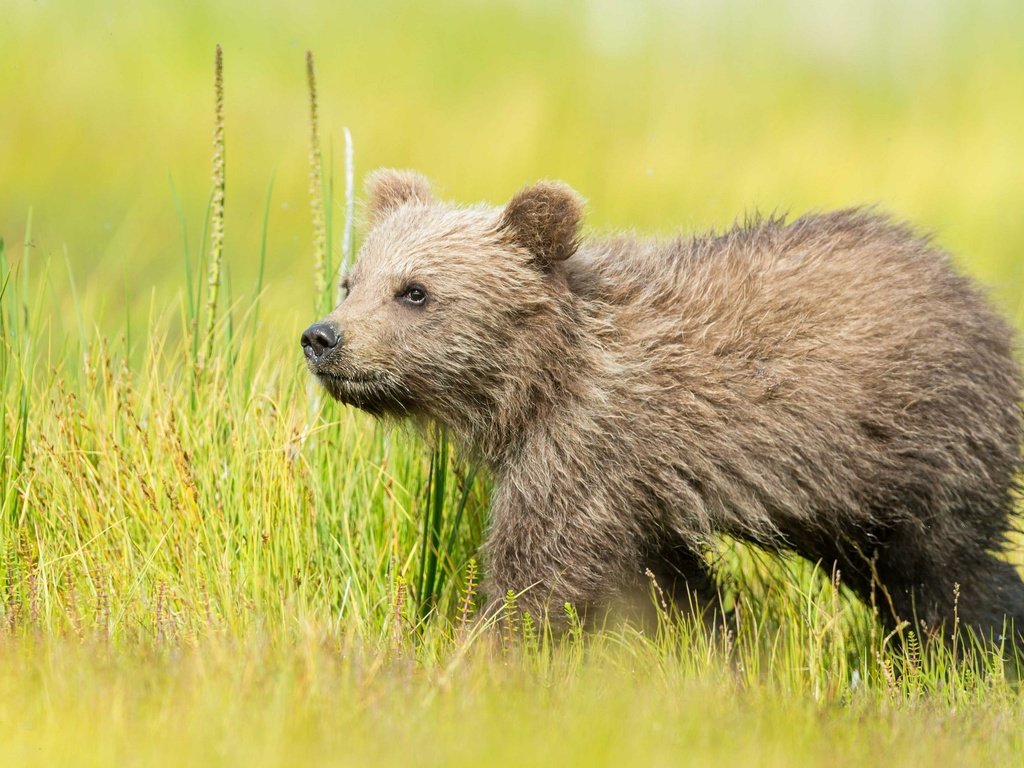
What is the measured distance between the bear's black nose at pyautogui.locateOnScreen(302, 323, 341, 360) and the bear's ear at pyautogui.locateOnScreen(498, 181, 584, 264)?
923 mm

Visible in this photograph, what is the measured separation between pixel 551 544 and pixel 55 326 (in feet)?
15.3

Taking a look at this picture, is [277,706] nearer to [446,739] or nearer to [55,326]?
[446,739]

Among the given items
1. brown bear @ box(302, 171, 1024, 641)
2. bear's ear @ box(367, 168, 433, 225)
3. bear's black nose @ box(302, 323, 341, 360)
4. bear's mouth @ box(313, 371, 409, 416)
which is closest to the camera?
bear's black nose @ box(302, 323, 341, 360)

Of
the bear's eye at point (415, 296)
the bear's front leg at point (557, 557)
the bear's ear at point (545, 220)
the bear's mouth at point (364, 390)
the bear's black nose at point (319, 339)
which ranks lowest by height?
the bear's front leg at point (557, 557)

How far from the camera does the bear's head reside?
520cm

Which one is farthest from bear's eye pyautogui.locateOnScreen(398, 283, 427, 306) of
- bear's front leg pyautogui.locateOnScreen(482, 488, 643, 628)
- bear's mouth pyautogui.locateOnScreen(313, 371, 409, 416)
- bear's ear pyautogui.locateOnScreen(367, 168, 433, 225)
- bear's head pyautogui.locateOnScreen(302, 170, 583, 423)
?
bear's front leg pyautogui.locateOnScreen(482, 488, 643, 628)

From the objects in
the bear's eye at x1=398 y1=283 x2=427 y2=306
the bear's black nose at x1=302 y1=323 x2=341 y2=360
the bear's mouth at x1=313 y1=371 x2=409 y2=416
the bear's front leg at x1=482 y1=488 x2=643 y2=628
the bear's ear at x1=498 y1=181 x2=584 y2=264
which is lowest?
the bear's front leg at x1=482 y1=488 x2=643 y2=628

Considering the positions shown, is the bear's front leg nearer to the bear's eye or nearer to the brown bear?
the brown bear

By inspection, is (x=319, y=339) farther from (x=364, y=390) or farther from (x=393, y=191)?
(x=393, y=191)

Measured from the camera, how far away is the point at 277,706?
3.52 m

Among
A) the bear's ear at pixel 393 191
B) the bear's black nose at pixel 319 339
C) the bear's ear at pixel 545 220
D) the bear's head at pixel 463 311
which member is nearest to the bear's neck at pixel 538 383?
the bear's head at pixel 463 311

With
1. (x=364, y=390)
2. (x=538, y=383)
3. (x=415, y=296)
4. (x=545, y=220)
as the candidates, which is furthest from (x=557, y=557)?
(x=545, y=220)

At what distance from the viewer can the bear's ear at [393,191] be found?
6.01 metres

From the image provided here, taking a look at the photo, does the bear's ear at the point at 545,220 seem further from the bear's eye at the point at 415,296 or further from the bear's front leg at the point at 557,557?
the bear's front leg at the point at 557,557
